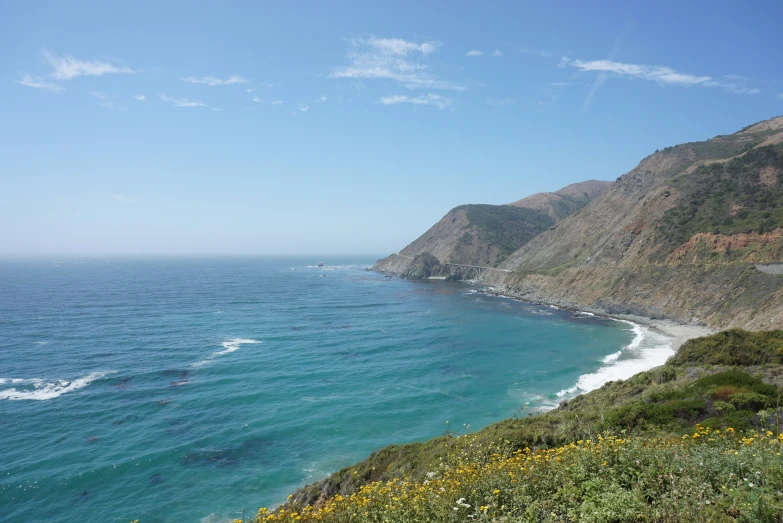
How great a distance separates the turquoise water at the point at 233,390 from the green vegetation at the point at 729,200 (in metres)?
28.4

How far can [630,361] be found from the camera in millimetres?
47531

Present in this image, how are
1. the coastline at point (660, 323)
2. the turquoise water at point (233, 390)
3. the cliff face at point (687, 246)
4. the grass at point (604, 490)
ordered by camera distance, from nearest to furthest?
the grass at point (604, 490), the turquoise water at point (233, 390), the coastline at point (660, 323), the cliff face at point (687, 246)

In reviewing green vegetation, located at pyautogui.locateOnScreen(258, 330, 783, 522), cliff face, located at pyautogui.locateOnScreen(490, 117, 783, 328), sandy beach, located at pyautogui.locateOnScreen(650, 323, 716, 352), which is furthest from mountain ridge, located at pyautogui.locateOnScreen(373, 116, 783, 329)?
green vegetation, located at pyautogui.locateOnScreen(258, 330, 783, 522)

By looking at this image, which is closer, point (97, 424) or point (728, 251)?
point (97, 424)

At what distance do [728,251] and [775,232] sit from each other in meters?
6.59

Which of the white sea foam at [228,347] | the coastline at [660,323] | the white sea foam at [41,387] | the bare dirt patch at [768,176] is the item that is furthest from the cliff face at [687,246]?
the white sea foam at [41,387]

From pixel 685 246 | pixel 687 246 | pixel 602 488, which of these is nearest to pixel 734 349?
pixel 602 488

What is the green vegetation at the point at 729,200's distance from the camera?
7344 cm

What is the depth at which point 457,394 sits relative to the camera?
3919cm

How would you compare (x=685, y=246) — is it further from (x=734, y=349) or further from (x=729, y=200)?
(x=734, y=349)

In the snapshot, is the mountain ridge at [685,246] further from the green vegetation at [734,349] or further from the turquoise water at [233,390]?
the green vegetation at [734,349]

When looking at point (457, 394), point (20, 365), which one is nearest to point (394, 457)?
point (457, 394)

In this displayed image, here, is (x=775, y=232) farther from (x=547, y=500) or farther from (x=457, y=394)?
(x=547, y=500)

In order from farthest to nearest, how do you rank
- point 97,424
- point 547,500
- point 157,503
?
point 97,424, point 157,503, point 547,500
